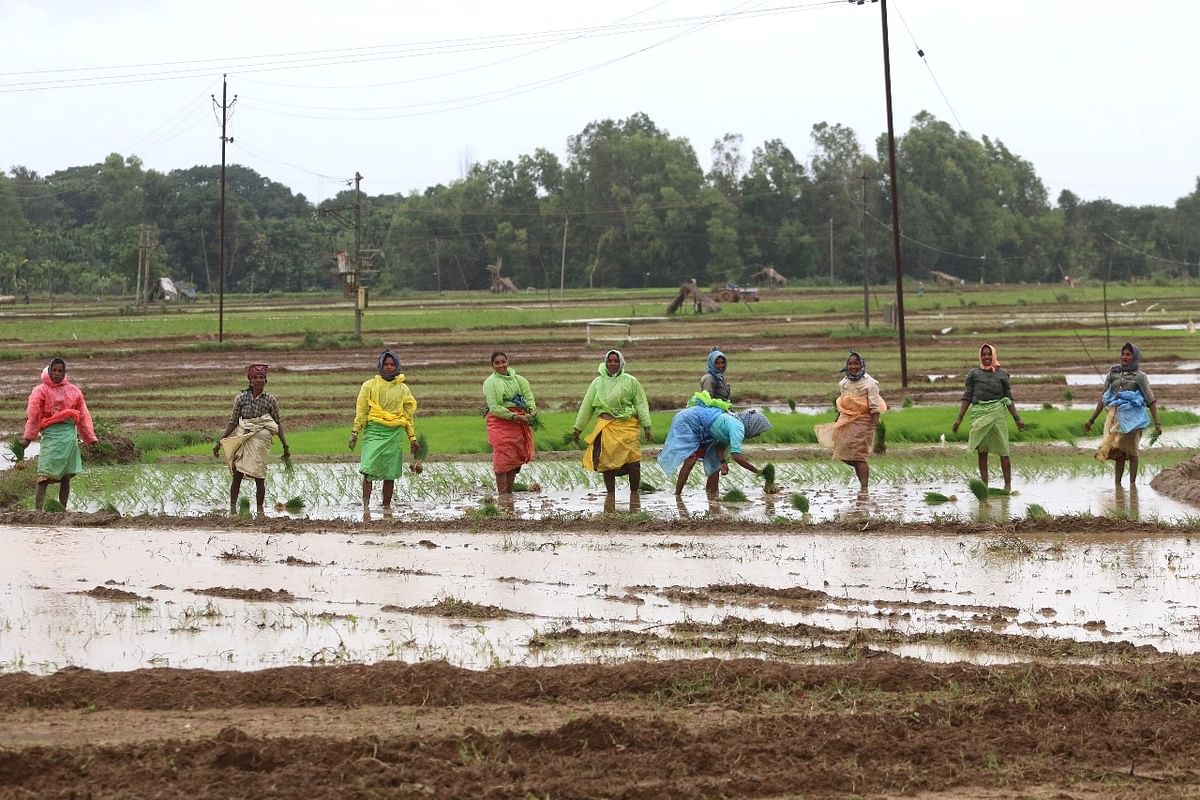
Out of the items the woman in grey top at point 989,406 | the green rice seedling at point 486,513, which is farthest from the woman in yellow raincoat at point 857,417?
the green rice seedling at point 486,513

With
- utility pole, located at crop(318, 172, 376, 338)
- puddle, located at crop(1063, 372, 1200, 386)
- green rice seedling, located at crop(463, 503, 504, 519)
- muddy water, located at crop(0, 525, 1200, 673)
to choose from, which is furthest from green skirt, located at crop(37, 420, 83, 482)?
utility pole, located at crop(318, 172, 376, 338)

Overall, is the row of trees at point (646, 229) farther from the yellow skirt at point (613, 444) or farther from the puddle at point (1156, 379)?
the yellow skirt at point (613, 444)

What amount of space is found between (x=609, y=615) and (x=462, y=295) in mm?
80299

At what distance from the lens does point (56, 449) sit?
14508 mm

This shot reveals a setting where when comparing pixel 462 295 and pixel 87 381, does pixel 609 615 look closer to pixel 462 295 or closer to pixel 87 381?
pixel 87 381

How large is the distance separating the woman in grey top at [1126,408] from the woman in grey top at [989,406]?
0.91 metres

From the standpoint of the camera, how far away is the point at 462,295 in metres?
88.9

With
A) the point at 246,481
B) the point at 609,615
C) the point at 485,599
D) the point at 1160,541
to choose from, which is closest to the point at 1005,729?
the point at 609,615

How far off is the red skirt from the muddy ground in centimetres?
728

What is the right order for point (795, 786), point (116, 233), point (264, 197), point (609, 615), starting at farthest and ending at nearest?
point (264, 197)
point (116, 233)
point (609, 615)
point (795, 786)

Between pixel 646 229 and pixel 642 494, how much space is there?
270ft

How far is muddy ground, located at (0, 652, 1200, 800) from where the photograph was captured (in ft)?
18.7

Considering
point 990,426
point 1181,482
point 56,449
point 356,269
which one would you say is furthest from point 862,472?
point 356,269

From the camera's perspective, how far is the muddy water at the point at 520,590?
8516mm
